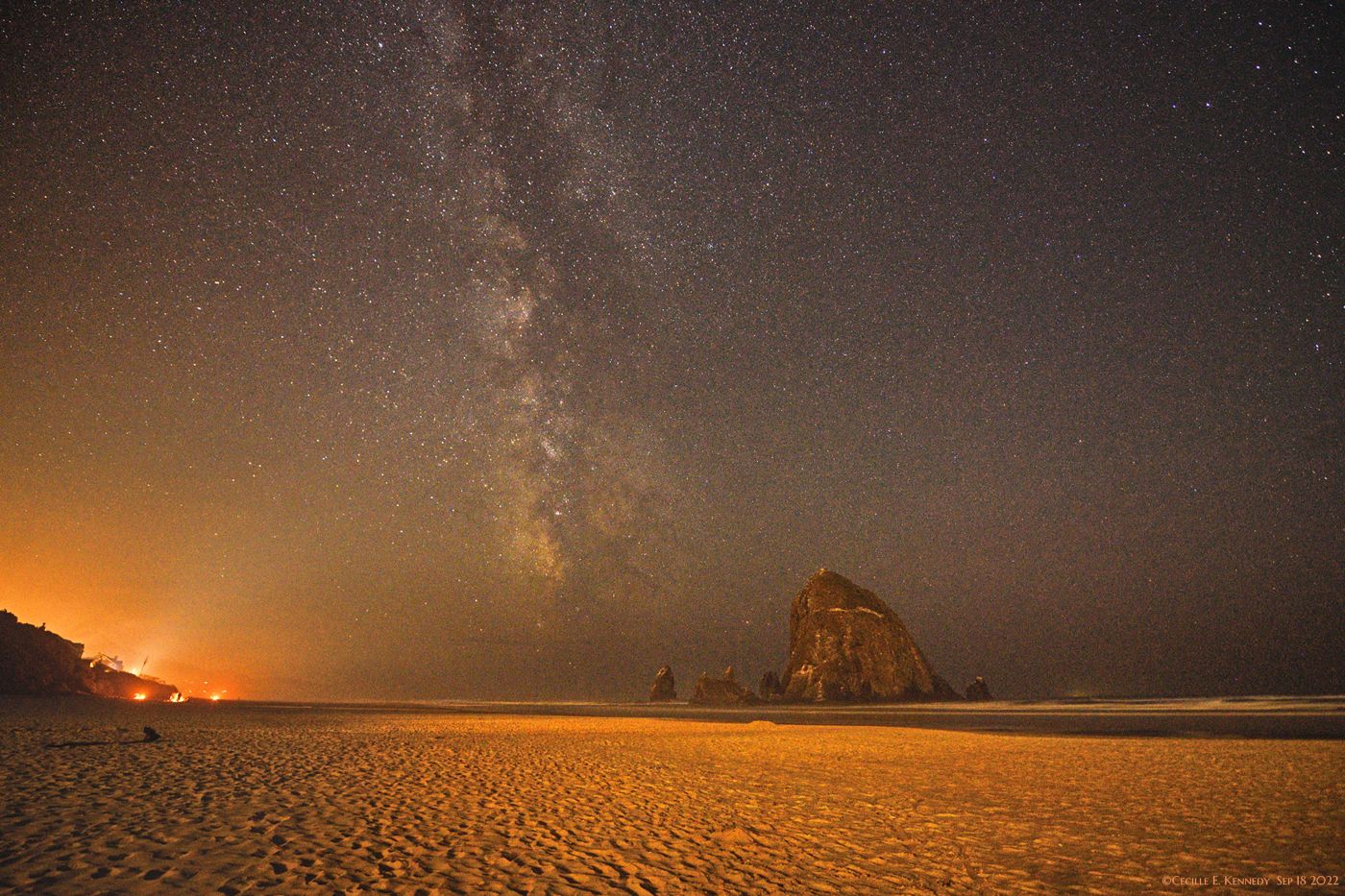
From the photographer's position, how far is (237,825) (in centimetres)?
821

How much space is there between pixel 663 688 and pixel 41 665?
3865 inches

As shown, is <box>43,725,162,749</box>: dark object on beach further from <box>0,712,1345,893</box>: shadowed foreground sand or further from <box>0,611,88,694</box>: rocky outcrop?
<box>0,611,88,694</box>: rocky outcrop

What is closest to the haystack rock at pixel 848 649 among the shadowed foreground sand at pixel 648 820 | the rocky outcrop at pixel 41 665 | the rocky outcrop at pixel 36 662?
the shadowed foreground sand at pixel 648 820

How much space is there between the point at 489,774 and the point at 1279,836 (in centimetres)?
1480

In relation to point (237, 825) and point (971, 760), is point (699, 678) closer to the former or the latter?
point (971, 760)

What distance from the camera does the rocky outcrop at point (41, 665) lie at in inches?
1667

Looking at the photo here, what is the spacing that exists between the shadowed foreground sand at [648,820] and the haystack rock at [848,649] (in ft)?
272

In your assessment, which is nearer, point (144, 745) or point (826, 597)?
point (144, 745)

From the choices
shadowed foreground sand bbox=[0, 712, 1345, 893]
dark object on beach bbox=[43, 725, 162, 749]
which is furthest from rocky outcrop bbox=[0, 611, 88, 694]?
dark object on beach bbox=[43, 725, 162, 749]

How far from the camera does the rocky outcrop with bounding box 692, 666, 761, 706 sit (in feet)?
339

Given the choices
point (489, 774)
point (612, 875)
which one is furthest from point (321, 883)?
point (489, 774)

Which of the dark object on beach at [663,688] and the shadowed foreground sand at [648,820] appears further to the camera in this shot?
the dark object on beach at [663,688]

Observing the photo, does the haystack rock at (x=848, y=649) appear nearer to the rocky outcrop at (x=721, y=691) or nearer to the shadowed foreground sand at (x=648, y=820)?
the rocky outcrop at (x=721, y=691)

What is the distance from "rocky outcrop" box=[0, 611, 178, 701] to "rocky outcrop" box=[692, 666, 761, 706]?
3197 inches
